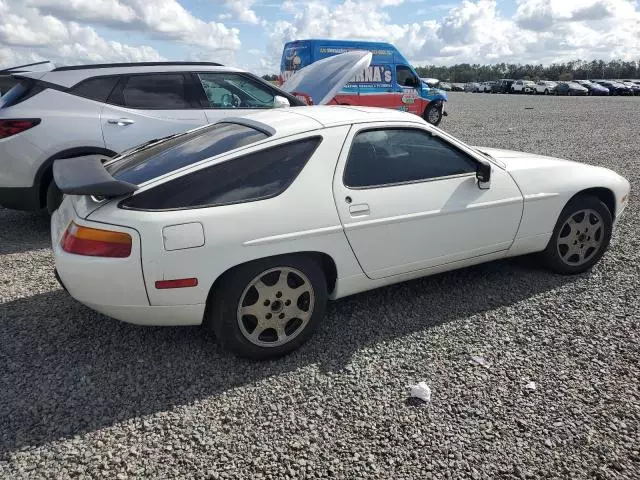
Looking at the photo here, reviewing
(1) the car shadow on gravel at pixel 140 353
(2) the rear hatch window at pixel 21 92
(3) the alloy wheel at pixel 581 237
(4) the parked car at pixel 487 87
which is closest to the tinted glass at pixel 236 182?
(1) the car shadow on gravel at pixel 140 353

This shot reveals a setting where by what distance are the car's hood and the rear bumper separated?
12.5 feet

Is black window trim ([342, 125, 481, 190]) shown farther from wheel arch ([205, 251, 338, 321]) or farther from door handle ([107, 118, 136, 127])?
door handle ([107, 118, 136, 127])

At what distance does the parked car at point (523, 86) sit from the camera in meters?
47.1

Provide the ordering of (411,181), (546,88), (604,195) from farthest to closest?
(546,88), (604,195), (411,181)

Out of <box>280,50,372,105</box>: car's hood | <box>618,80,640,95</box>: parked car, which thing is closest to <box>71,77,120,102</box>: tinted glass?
<box>280,50,372,105</box>: car's hood

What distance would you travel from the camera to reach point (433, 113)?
54.1 feet

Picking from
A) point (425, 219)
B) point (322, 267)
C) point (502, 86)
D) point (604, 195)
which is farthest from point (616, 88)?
point (322, 267)

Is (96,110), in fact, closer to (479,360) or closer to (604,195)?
(479,360)

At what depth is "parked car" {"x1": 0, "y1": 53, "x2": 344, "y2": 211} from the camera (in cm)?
495

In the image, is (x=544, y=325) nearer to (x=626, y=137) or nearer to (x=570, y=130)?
(x=626, y=137)

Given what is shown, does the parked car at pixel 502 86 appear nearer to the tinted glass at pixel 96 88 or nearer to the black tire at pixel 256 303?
the tinted glass at pixel 96 88

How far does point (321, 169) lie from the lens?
3.11 m

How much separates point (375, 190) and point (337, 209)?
1.07 ft

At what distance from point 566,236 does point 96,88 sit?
4.85 m
